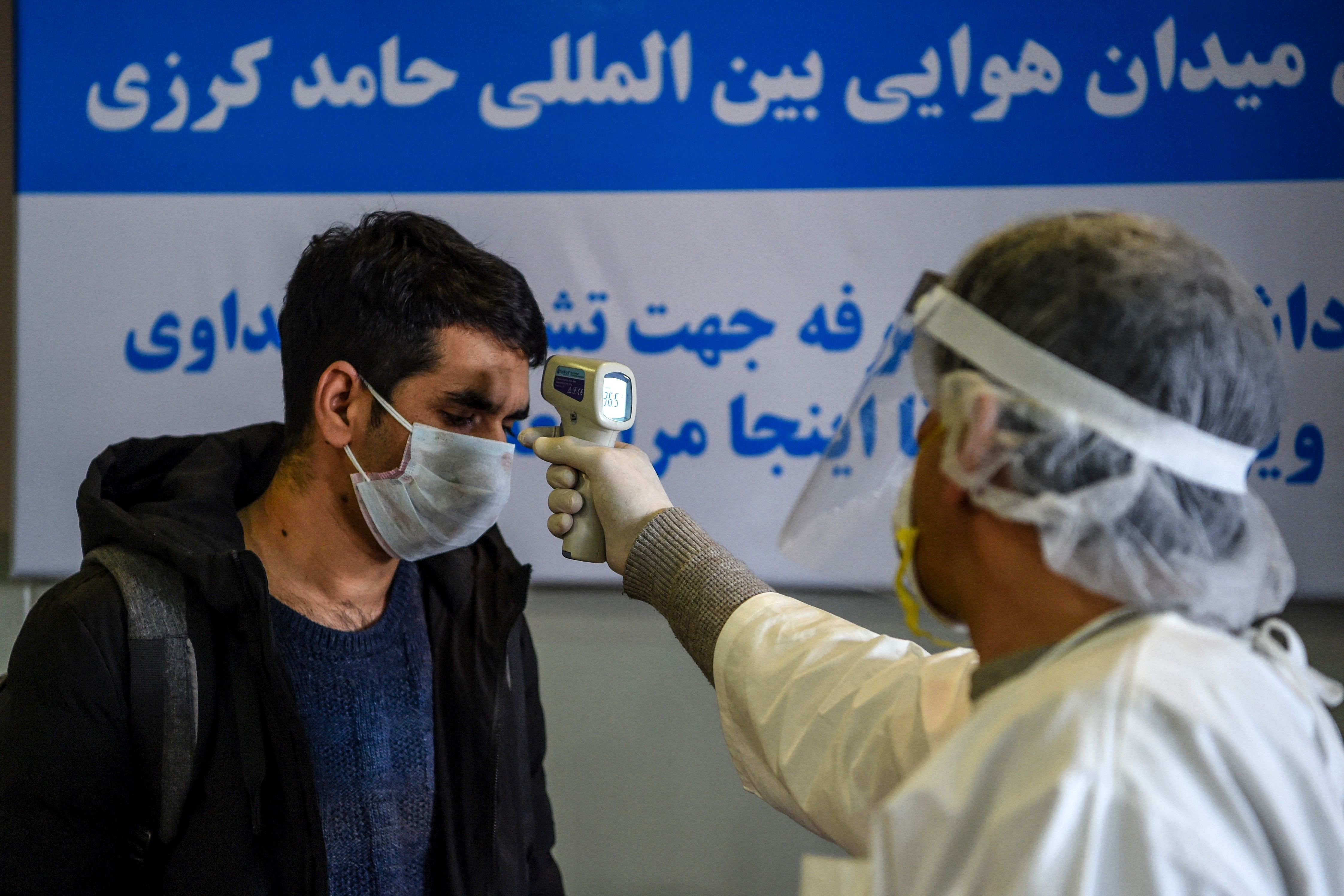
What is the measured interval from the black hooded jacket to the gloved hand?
21 cm

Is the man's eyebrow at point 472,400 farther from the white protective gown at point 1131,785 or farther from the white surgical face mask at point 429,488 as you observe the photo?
the white protective gown at point 1131,785

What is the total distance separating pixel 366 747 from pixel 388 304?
2.01 feet

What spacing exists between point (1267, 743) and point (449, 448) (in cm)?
104

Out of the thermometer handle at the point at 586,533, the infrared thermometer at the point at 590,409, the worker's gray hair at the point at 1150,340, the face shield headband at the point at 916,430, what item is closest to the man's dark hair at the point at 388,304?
the infrared thermometer at the point at 590,409

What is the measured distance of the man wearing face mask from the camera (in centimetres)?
109

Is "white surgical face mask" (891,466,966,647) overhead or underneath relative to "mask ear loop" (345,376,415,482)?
underneath

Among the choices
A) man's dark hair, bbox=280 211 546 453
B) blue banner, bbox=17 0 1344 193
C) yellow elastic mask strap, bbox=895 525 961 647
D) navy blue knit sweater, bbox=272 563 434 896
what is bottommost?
navy blue knit sweater, bbox=272 563 434 896

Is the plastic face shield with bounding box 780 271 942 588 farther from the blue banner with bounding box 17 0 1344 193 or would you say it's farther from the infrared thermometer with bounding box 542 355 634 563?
the blue banner with bounding box 17 0 1344 193

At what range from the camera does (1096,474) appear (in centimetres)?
71

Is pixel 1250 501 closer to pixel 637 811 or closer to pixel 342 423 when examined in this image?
pixel 342 423

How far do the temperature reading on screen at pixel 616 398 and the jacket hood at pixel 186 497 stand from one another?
1.64 feet

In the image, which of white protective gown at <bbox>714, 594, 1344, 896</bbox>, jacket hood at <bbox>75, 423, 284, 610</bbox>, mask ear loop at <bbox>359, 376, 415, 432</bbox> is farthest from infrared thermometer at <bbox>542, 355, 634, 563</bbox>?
white protective gown at <bbox>714, 594, 1344, 896</bbox>

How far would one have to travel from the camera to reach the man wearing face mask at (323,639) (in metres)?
1.09

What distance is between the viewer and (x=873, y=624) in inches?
83.5
